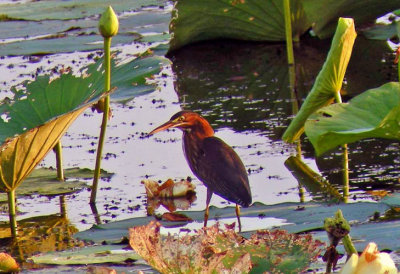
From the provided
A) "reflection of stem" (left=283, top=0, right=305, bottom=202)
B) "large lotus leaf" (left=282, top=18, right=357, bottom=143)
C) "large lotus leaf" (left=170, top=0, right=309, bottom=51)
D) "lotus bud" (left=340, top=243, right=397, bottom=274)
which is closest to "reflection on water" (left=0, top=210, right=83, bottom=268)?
"large lotus leaf" (left=282, top=18, right=357, bottom=143)

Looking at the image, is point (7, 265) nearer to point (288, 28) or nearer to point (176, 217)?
point (176, 217)

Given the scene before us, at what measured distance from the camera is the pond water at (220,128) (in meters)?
4.37

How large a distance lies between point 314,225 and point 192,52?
15.0 feet

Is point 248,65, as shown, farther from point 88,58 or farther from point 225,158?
point 225,158

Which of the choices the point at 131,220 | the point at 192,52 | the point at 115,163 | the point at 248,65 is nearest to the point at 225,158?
the point at 131,220

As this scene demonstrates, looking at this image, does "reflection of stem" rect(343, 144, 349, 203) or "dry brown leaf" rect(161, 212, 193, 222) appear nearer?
"dry brown leaf" rect(161, 212, 193, 222)

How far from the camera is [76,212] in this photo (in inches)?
169

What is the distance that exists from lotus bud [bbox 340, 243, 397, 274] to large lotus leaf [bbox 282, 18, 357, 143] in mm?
2997

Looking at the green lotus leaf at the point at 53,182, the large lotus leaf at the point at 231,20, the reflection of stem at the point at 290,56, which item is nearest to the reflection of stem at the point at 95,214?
the green lotus leaf at the point at 53,182

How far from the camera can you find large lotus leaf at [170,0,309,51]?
719 cm

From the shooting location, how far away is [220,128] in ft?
18.4

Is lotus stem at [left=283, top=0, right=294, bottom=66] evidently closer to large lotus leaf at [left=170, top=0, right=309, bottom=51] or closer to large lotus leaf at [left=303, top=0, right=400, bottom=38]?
large lotus leaf at [left=303, top=0, right=400, bottom=38]

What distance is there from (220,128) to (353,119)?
1521mm

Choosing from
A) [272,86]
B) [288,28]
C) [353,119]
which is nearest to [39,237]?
[353,119]
